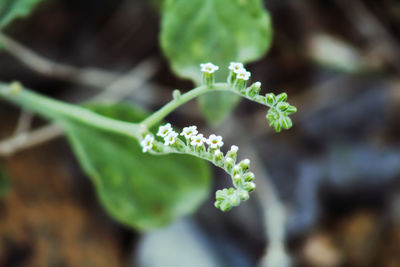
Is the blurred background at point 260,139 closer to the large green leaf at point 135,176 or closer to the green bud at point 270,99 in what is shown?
the large green leaf at point 135,176

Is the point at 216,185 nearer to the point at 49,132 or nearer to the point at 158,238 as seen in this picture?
the point at 158,238

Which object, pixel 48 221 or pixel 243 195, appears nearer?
pixel 243 195

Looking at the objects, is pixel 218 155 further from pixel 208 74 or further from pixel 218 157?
pixel 208 74

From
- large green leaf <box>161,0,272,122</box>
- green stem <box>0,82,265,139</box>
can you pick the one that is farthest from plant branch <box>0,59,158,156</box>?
large green leaf <box>161,0,272,122</box>

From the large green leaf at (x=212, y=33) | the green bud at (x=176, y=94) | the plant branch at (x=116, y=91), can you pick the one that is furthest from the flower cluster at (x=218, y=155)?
the plant branch at (x=116, y=91)

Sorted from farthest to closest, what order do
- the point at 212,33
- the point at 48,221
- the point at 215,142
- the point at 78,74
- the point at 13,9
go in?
the point at 78,74 → the point at 48,221 → the point at 212,33 → the point at 13,9 → the point at 215,142

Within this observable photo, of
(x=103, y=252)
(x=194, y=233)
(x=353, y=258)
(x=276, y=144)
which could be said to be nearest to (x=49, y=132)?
(x=103, y=252)

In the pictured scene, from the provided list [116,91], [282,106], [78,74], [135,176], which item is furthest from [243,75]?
[78,74]
